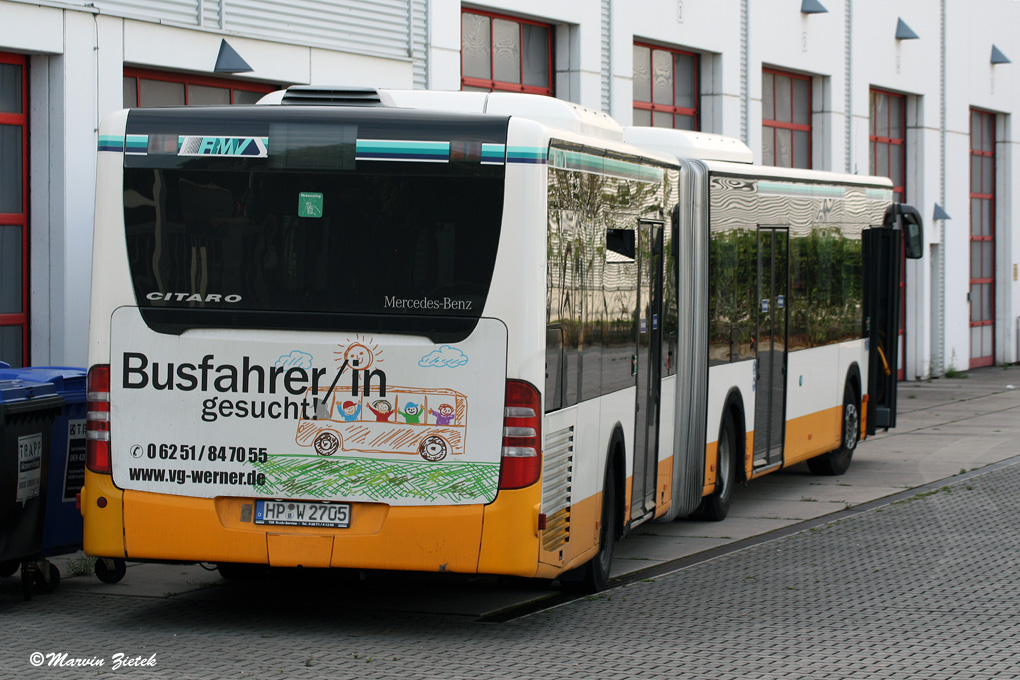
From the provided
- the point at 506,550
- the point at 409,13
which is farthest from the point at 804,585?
the point at 409,13

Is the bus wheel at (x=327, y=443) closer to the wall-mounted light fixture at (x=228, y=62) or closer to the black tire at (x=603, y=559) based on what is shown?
the black tire at (x=603, y=559)

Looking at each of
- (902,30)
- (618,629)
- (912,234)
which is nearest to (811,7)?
(902,30)

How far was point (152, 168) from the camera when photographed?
319 inches

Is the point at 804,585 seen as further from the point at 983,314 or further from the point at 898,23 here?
the point at 983,314

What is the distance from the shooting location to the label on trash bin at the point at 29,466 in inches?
348

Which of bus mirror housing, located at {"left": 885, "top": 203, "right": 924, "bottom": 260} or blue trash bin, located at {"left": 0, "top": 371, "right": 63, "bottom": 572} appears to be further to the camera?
bus mirror housing, located at {"left": 885, "top": 203, "right": 924, "bottom": 260}

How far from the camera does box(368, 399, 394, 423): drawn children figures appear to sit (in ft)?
26.0

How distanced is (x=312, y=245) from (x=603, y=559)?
9.11 feet

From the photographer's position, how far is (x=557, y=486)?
8.26 m

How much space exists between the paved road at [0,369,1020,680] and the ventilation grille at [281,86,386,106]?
272 centimetres

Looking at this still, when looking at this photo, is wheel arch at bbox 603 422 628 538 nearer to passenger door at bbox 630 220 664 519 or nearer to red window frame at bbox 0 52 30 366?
passenger door at bbox 630 220 664 519

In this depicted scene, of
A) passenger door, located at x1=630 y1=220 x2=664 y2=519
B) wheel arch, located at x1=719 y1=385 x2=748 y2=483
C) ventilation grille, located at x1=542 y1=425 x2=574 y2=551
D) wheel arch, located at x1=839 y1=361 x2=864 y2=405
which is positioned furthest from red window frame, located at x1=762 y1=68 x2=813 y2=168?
ventilation grille, located at x1=542 y1=425 x2=574 y2=551

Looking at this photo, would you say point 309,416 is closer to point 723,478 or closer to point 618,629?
point 618,629

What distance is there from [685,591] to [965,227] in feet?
77.0
